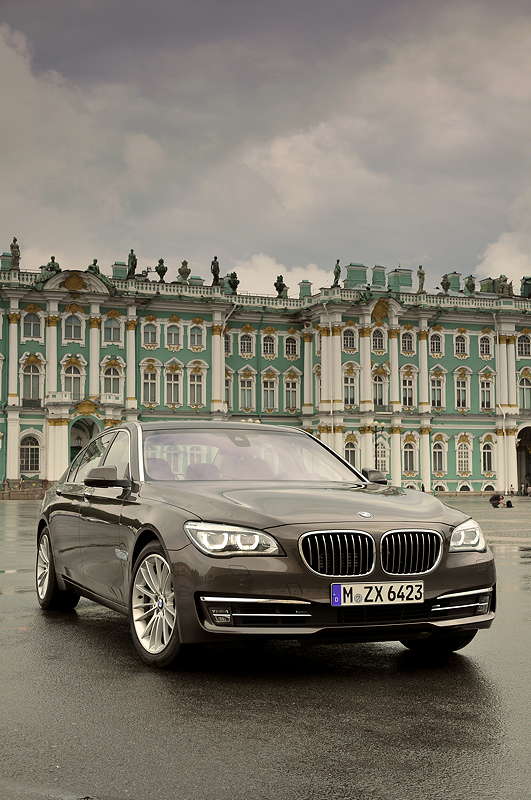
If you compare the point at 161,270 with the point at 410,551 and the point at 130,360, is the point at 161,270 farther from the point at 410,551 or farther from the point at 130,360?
the point at 410,551

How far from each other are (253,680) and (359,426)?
60.9 meters

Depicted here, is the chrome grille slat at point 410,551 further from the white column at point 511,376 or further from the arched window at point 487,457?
the white column at point 511,376

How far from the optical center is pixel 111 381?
6222 cm

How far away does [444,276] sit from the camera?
76.4 m

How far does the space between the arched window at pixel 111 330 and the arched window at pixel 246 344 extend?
9.21 meters

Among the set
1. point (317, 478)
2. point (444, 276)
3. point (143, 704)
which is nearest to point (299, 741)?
point (143, 704)

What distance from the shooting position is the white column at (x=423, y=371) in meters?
68.4

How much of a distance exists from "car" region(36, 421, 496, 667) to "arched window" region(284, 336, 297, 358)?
6117 cm

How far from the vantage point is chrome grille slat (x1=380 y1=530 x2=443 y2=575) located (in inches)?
231

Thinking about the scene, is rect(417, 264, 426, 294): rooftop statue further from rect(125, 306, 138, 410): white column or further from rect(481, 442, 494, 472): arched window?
rect(125, 306, 138, 410): white column

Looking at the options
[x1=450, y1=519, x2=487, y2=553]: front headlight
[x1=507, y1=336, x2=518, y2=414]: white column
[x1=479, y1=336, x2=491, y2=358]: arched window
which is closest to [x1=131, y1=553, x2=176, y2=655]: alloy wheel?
[x1=450, y1=519, x2=487, y2=553]: front headlight

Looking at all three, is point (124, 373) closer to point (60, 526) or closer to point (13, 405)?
point (13, 405)

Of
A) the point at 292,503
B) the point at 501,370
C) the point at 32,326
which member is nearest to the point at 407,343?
the point at 501,370

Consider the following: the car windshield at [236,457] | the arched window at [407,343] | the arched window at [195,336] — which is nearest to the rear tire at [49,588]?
the car windshield at [236,457]
